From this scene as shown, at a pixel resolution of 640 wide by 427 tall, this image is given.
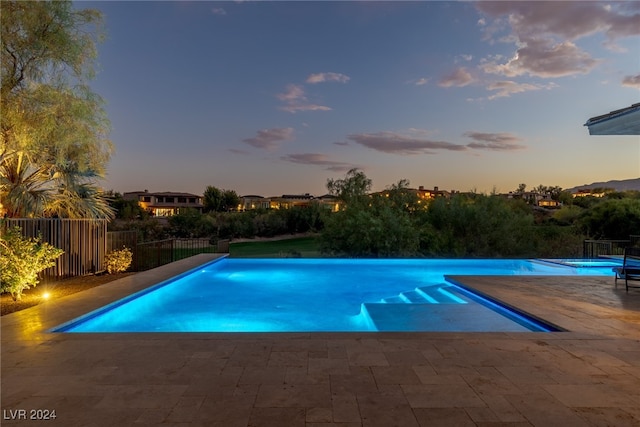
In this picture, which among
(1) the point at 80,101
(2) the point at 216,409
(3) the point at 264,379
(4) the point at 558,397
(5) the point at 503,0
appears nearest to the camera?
(2) the point at 216,409

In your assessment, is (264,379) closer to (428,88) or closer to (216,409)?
(216,409)

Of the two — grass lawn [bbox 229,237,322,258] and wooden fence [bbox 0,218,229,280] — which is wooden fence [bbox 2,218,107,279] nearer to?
wooden fence [bbox 0,218,229,280]

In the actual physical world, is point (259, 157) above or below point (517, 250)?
above

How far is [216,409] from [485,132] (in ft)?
57.6

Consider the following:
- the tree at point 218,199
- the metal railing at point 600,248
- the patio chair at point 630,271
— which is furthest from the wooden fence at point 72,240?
the tree at point 218,199

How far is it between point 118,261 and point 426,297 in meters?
7.68

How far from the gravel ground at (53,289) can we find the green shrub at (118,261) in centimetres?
30

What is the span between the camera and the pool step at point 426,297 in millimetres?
7332

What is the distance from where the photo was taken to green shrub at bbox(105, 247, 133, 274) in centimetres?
905

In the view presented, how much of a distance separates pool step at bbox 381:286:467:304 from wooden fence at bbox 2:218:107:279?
7119mm

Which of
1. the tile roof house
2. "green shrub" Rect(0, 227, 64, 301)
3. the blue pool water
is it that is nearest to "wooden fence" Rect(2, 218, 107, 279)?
"green shrub" Rect(0, 227, 64, 301)

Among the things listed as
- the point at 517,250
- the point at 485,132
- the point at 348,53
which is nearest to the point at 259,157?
the point at 348,53

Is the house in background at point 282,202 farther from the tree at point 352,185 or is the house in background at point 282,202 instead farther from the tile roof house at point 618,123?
the tile roof house at point 618,123

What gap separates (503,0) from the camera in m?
8.66
